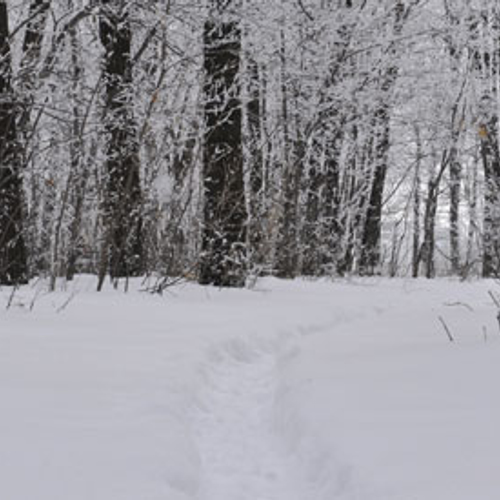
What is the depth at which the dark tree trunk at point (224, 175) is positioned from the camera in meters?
7.46

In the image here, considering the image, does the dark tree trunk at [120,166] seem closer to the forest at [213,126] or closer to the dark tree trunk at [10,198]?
the forest at [213,126]

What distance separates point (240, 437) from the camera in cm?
262

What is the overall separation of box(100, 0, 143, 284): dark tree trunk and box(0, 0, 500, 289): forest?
0.03 meters

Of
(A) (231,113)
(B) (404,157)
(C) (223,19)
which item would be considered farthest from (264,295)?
(B) (404,157)

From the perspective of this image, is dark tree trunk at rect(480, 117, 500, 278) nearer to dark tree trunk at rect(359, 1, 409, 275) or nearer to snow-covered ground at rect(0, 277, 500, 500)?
snow-covered ground at rect(0, 277, 500, 500)

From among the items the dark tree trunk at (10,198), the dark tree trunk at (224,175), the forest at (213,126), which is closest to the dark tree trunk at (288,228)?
the forest at (213,126)

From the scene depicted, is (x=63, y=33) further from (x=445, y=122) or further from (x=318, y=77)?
(x=445, y=122)

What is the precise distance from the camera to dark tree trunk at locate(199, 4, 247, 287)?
24.5 feet

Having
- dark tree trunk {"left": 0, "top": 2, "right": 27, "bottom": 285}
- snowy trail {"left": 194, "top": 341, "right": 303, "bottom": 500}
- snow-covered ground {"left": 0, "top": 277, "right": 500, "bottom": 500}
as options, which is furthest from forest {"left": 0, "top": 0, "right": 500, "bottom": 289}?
snowy trail {"left": 194, "top": 341, "right": 303, "bottom": 500}

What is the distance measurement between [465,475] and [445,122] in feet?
40.7

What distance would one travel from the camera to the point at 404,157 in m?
16.0

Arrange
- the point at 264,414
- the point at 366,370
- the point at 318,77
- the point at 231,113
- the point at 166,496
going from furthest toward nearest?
the point at 318,77 < the point at 231,113 < the point at 366,370 < the point at 264,414 < the point at 166,496

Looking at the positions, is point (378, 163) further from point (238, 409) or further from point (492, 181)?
point (238, 409)

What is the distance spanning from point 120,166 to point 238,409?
402 cm
